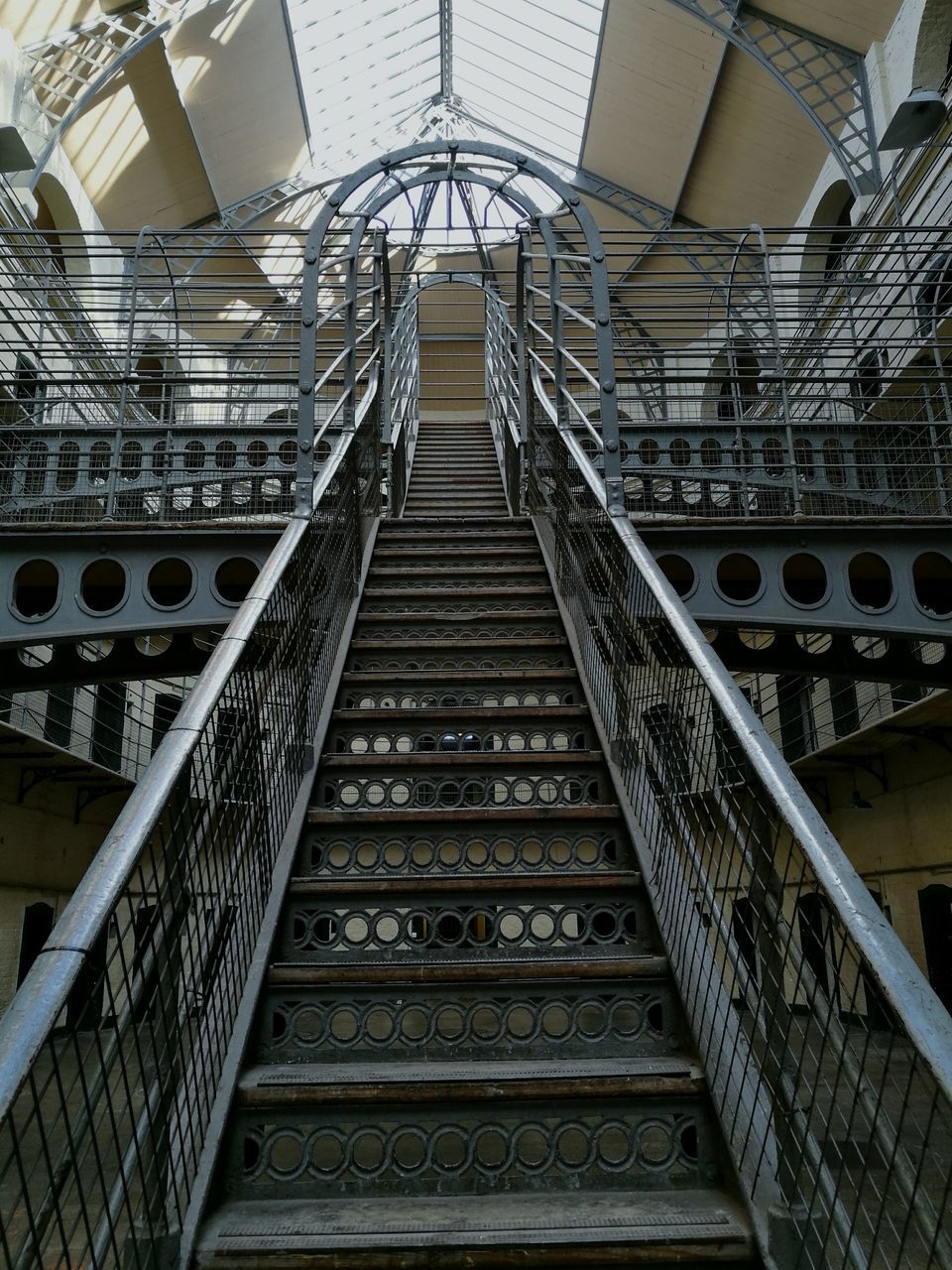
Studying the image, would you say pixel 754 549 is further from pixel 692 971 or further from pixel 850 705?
pixel 850 705

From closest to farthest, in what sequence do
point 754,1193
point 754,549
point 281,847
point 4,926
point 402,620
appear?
1. point 754,1193
2. point 281,847
3. point 402,620
4. point 754,549
5. point 4,926

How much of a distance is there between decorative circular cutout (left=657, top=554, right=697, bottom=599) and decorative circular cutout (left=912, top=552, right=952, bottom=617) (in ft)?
3.91

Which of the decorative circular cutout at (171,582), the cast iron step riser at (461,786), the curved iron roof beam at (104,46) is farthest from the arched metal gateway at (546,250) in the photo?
the curved iron roof beam at (104,46)

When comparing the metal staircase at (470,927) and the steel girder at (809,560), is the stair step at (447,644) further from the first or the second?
the steel girder at (809,560)

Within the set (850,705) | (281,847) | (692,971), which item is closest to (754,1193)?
(692,971)

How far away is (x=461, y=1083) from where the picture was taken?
2.13 meters

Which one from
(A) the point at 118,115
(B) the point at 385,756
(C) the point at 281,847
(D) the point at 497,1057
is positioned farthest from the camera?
(A) the point at 118,115

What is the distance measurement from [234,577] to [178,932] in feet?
12.0

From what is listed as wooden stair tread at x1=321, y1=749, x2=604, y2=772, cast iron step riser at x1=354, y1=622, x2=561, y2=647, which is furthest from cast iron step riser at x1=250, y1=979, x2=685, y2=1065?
cast iron step riser at x1=354, y1=622, x2=561, y2=647

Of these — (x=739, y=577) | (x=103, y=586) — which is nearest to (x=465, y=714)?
(x=739, y=577)

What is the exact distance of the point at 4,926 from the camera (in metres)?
10.9

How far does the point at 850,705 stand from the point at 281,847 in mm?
10168

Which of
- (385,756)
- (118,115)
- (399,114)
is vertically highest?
(399,114)

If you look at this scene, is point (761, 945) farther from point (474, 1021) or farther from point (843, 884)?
point (474, 1021)
